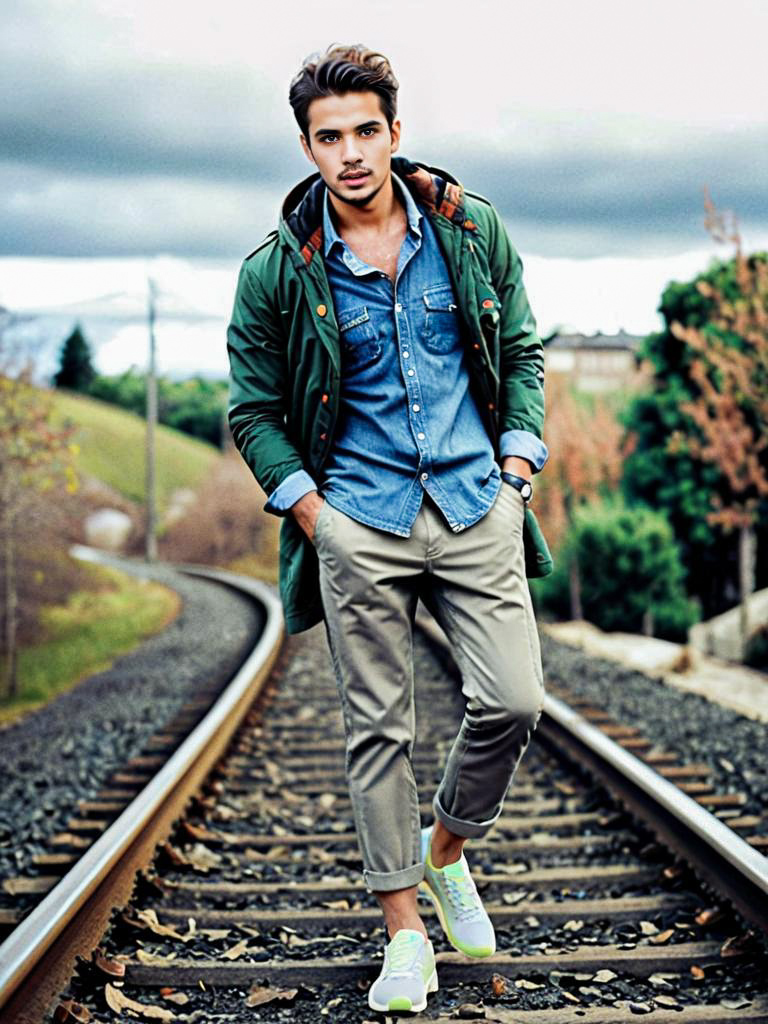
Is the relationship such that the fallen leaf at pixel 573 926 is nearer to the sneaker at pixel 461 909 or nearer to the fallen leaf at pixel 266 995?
the sneaker at pixel 461 909

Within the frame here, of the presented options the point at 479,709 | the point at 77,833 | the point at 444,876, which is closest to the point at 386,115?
the point at 479,709

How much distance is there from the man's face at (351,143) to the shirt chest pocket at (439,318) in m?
0.26

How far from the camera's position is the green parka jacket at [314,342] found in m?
2.94

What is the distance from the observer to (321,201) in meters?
3.04

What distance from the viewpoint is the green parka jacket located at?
9.65 ft

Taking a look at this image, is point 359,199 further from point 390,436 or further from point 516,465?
point 516,465

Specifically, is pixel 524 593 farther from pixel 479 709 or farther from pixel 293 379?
pixel 293 379

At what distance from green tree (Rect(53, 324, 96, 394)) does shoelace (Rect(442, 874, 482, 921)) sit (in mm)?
76476

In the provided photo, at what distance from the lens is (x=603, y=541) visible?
58.4 feet

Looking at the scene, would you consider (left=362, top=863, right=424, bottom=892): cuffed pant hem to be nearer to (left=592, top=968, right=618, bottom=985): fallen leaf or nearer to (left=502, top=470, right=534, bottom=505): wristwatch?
(left=592, top=968, right=618, bottom=985): fallen leaf

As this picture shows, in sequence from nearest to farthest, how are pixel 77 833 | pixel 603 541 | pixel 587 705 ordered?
pixel 77 833
pixel 587 705
pixel 603 541

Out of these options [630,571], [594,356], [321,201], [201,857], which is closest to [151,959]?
[201,857]

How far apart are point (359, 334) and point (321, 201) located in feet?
1.14

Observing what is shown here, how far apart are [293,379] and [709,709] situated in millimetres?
5145
